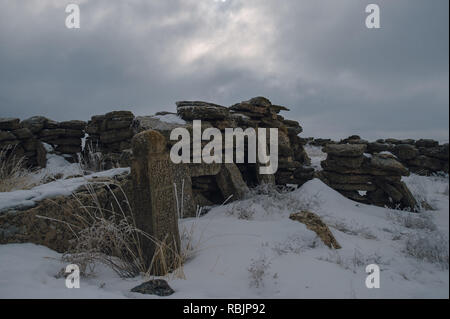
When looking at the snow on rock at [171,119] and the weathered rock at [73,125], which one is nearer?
the snow on rock at [171,119]

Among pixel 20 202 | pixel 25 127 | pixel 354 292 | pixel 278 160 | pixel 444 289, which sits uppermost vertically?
pixel 25 127

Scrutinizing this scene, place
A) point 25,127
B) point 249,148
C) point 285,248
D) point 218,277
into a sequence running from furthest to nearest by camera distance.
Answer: point 25,127 < point 249,148 < point 285,248 < point 218,277

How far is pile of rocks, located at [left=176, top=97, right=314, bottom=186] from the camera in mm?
5758

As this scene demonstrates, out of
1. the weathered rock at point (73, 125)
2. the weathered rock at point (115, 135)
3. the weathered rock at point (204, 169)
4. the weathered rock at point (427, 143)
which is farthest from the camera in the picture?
the weathered rock at point (73, 125)

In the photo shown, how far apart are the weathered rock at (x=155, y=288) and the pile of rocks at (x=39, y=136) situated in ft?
32.2

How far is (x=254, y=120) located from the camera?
7.27 meters

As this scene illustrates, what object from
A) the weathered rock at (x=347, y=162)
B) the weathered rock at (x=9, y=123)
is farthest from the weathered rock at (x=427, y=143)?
the weathered rock at (x=9, y=123)

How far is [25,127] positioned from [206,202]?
31.8 ft

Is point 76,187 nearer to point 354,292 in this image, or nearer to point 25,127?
point 354,292

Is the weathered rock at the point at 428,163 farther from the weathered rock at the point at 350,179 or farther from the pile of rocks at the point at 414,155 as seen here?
the weathered rock at the point at 350,179

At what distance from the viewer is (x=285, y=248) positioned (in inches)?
109

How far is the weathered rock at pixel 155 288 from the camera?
209 cm

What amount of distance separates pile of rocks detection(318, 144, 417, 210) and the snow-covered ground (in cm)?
269
